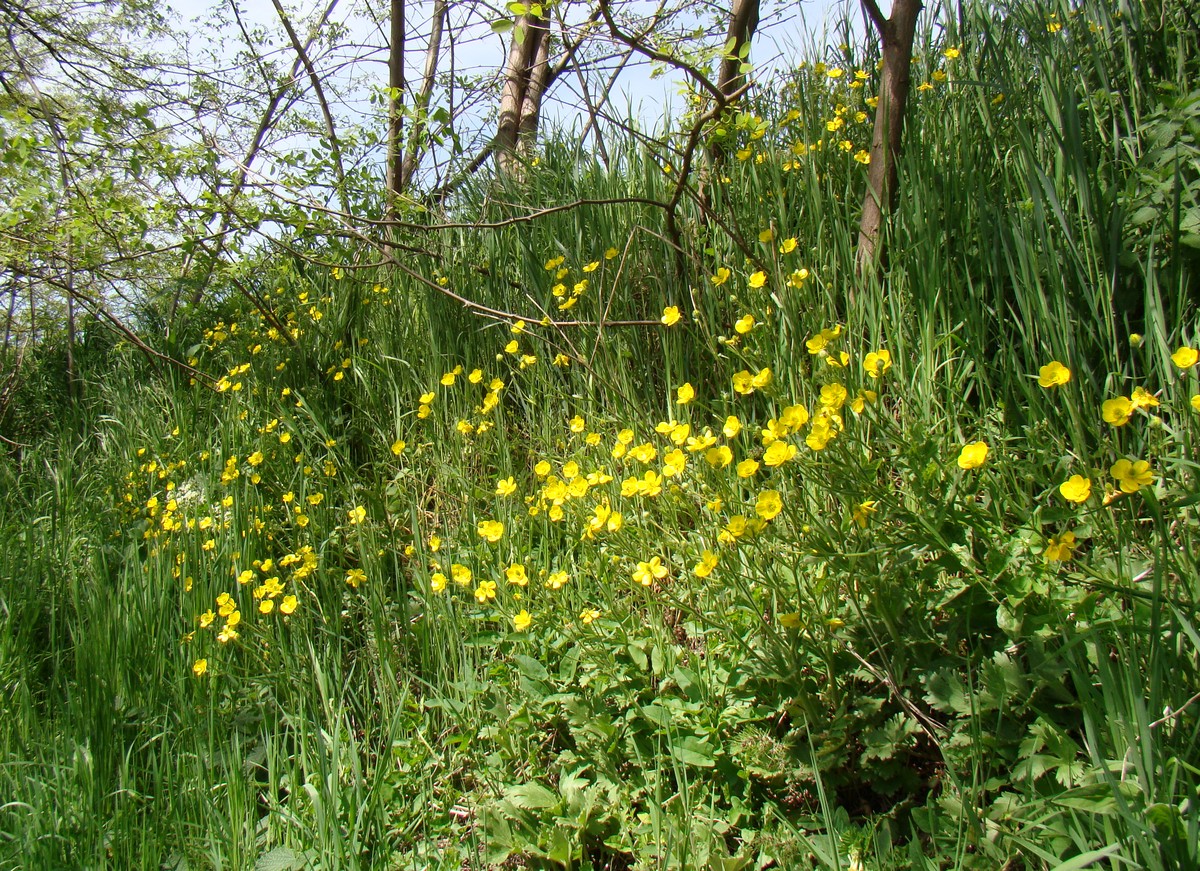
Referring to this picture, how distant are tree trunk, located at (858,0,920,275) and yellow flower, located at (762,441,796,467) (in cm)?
91

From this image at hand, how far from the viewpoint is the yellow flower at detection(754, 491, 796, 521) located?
1.42 metres

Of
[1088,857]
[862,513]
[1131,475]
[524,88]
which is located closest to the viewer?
[1088,857]

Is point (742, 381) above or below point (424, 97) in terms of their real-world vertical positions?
below

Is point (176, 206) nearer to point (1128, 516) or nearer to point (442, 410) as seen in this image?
point (442, 410)

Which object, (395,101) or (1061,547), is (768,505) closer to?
(1061,547)

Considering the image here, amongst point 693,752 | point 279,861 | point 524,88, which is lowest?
point 279,861

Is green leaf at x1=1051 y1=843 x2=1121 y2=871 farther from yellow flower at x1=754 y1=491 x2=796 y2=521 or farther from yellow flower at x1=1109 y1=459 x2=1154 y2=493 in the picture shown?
yellow flower at x1=754 y1=491 x2=796 y2=521

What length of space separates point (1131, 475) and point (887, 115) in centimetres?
143

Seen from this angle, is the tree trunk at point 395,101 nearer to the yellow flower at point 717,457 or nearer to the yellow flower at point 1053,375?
the yellow flower at point 717,457

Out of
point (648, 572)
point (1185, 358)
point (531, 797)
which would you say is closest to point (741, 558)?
point (648, 572)

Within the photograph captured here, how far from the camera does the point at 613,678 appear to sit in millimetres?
1673

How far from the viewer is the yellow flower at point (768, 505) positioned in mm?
1417

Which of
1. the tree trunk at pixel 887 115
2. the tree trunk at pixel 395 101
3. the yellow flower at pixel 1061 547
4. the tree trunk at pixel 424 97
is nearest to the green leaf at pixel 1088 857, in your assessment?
the yellow flower at pixel 1061 547

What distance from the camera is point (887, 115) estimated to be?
2217 mm
